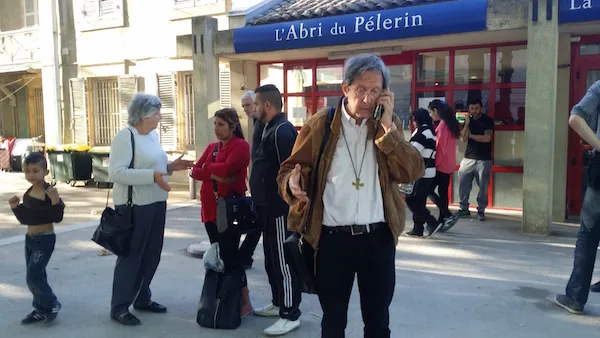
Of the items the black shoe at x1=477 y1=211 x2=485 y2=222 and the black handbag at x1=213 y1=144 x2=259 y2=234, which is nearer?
the black handbag at x1=213 y1=144 x2=259 y2=234

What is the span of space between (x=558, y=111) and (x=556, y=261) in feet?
9.46

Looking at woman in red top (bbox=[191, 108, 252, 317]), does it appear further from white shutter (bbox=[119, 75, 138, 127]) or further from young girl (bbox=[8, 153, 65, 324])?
white shutter (bbox=[119, 75, 138, 127])

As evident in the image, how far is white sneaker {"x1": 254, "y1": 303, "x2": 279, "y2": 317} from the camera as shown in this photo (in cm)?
415

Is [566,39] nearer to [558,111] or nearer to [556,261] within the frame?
[558,111]

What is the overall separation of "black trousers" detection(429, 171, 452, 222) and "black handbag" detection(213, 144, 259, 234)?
3588 millimetres

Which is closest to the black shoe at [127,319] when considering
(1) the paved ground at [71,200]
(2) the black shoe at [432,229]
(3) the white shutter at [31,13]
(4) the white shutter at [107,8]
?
(2) the black shoe at [432,229]

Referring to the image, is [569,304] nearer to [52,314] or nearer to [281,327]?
[281,327]

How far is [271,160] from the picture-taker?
3.81 metres

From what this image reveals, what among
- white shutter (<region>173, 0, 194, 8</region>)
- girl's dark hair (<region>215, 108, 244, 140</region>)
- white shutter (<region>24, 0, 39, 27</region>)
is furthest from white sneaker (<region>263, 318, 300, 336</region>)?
white shutter (<region>24, 0, 39, 27</region>)

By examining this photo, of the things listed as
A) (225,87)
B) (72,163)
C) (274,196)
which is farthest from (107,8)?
(274,196)

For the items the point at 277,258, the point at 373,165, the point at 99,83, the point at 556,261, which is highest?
the point at 99,83

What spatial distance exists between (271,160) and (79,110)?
11.4 meters

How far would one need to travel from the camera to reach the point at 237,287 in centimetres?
392

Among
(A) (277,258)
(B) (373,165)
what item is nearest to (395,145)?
(B) (373,165)
